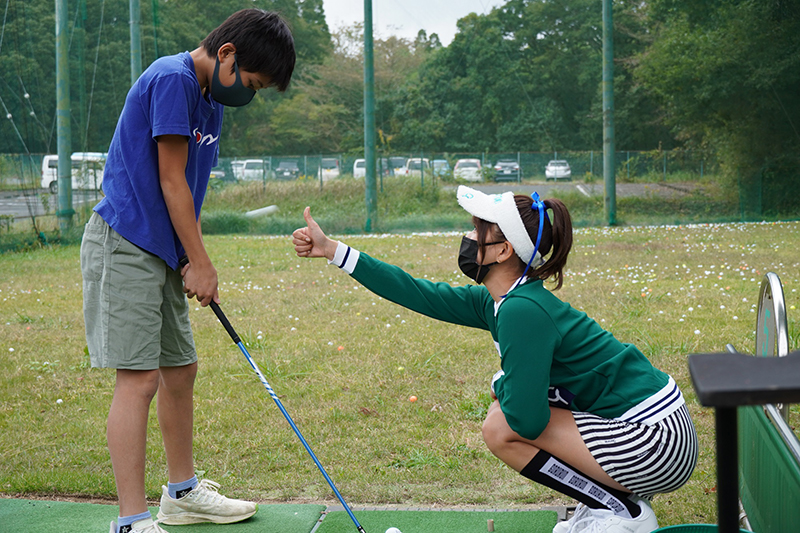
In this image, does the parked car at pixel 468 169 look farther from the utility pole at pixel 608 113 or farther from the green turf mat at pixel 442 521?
the green turf mat at pixel 442 521

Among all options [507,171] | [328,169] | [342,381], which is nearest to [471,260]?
[342,381]

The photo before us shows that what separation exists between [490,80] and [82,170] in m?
17.1

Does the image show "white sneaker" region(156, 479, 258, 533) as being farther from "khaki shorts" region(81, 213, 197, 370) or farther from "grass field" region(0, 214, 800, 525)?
"khaki shorts" region(81, 213, 197, 370)

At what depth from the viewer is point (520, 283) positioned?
2.48 m

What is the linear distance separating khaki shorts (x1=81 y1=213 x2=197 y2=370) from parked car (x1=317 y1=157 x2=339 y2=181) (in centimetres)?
1788

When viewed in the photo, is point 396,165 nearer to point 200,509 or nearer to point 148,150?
point 200,509

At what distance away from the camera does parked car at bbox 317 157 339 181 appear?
20375 millimetres

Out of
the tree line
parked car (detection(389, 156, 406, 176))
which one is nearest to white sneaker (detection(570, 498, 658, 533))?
the tree line

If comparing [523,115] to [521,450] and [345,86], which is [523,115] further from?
[521,450]

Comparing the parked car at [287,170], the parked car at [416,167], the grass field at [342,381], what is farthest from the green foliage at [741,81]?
the parked car at [287,170]

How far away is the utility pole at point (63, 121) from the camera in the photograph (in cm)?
1210

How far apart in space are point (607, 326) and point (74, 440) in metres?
3.71

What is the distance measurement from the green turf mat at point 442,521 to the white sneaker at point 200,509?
33cm

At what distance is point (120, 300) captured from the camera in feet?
8.27
